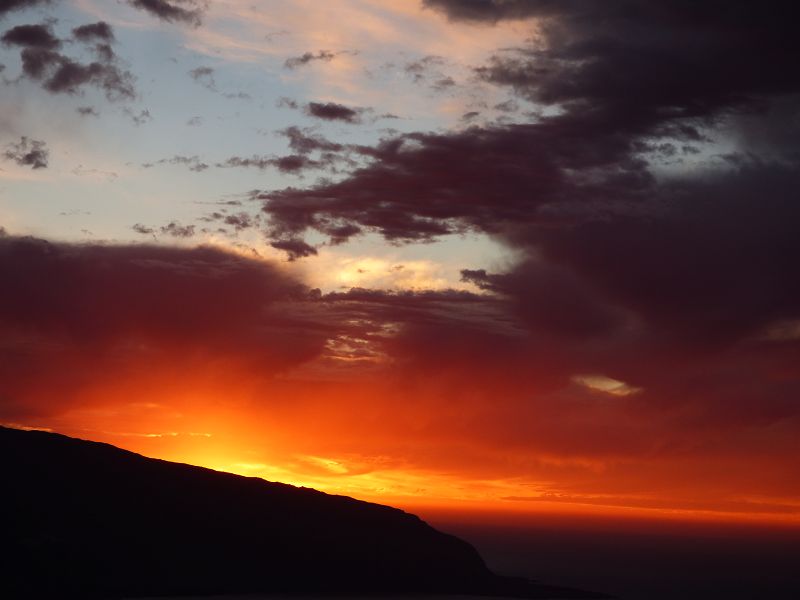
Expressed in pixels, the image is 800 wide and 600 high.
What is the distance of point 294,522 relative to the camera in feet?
387

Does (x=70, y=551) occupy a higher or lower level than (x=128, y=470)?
lower

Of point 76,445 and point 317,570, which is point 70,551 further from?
point 317,570

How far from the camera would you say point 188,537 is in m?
107

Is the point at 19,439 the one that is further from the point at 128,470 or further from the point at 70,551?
the point at 70,551

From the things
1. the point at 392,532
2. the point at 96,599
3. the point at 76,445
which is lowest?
the point at 96,599

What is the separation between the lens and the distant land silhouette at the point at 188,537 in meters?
93.0

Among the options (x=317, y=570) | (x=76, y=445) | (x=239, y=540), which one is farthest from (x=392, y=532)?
(x=76, y=445)

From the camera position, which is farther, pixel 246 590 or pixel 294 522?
pixel 294 522

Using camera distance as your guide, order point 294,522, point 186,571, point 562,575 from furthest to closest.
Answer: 1. point 562,575
2. point 294,522
3. point 186,571

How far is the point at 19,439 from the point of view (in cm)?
11006

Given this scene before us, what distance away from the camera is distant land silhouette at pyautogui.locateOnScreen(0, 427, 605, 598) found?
93000mm

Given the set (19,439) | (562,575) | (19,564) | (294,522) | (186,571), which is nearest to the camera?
(19,564)

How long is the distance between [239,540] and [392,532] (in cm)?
2316

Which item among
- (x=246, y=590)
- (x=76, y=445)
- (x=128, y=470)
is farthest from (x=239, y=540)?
(x=76, y=445)
